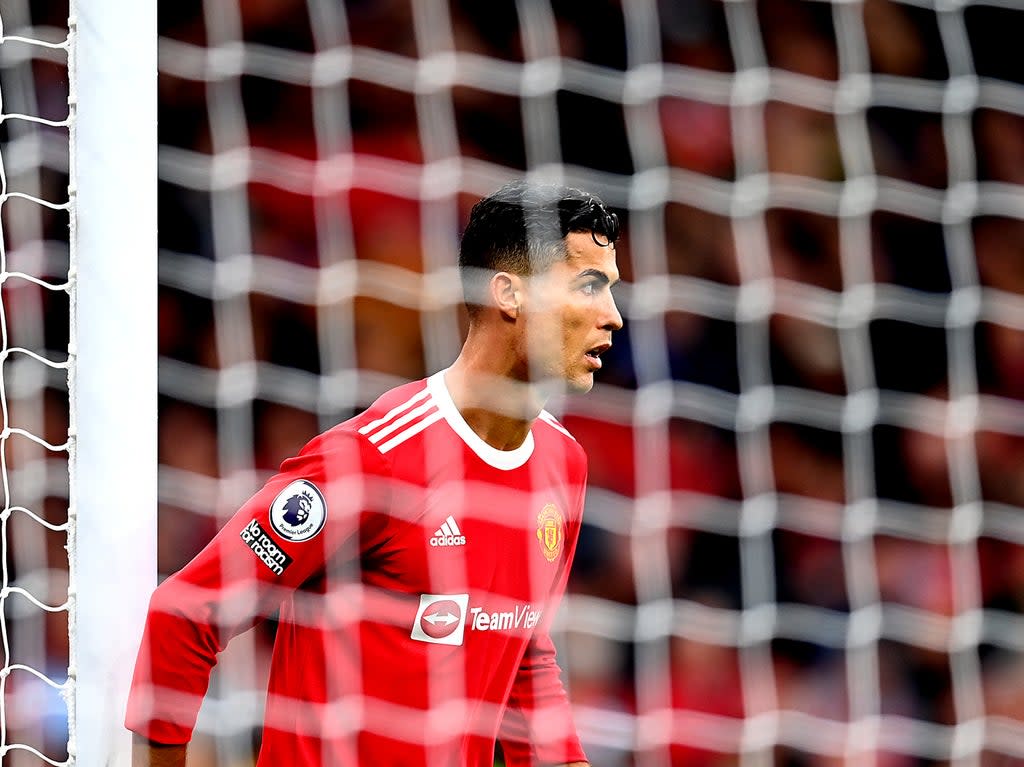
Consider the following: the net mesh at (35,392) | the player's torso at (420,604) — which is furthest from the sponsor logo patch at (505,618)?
the net mesh at (35,392)

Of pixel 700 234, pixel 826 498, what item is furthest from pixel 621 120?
pixel 826 498

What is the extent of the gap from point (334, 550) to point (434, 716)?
0.74 feet

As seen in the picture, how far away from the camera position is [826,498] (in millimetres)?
2600

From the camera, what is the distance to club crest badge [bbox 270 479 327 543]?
1.23m

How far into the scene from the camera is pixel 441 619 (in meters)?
1.35

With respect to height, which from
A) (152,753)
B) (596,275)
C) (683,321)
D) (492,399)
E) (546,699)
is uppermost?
(683,321)

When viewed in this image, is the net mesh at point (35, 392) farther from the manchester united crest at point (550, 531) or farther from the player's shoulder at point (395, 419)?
the manchester united crest at point (550, 531)

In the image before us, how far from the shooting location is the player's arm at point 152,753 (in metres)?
1.19

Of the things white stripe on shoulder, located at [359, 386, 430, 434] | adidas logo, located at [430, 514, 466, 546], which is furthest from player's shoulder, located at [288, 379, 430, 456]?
adidas logo, located at [430, 514, 466, 546]

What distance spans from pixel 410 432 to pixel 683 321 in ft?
4.17

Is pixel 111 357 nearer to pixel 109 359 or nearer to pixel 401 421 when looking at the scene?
pixel 109 359

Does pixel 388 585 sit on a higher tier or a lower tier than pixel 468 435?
lower

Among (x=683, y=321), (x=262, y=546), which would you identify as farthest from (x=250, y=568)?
(x=683, y=321)

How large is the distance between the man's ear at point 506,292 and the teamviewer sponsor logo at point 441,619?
31 cm
